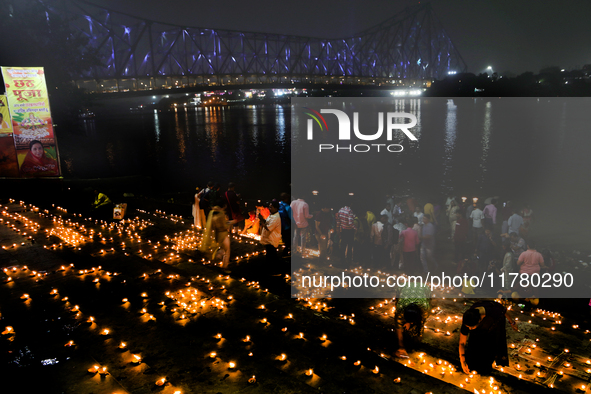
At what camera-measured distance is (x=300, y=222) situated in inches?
336

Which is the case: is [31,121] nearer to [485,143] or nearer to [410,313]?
[410,313]

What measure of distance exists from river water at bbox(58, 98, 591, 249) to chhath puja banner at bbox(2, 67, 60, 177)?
12.8 metres

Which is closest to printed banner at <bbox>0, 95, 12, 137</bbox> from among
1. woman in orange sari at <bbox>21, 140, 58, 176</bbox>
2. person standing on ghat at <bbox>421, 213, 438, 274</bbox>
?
woman in orange sari at <bbox>21, 140, 58, 176</bbox>

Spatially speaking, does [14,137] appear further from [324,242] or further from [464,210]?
[464,210]

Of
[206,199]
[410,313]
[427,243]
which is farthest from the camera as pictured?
[206,199]

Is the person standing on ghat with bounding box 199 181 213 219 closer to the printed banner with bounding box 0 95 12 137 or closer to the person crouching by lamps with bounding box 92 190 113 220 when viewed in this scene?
the person crouching by lamps with bounding box 92 190 113 220

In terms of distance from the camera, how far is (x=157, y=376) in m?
4.02

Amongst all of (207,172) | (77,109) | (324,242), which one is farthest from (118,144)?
(324,242)

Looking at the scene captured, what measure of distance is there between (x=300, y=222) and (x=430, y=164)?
1258 inches

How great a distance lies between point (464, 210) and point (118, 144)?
58.1m

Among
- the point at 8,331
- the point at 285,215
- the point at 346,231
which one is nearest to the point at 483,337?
the point at 346,231

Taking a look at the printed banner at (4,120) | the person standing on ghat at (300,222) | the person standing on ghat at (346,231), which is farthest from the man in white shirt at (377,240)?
the printed banner at (4,120)

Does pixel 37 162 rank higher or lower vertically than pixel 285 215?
higher

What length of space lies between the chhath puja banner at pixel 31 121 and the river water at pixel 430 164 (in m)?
12.8
